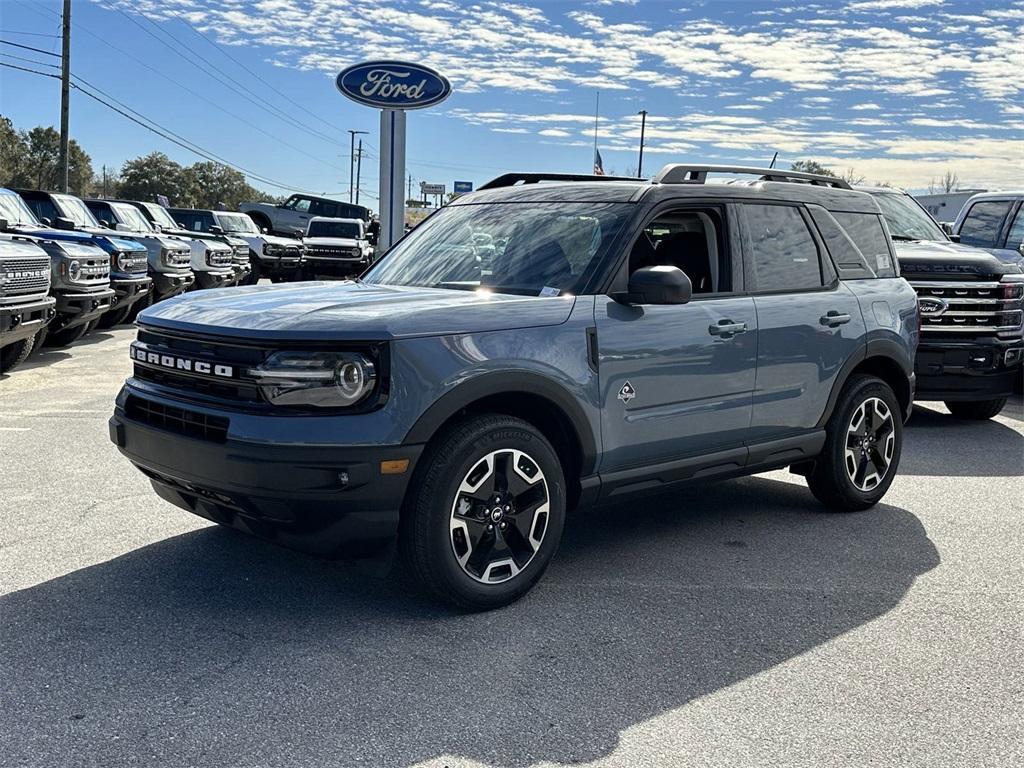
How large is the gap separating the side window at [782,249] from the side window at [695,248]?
20 cm

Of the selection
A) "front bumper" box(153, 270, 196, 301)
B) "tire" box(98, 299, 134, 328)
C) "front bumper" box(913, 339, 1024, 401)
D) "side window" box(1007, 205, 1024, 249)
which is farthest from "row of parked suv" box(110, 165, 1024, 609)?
"front bumper" box(153, 270, 196, 301)

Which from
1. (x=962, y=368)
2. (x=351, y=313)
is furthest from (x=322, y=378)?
(x=962, y=368)

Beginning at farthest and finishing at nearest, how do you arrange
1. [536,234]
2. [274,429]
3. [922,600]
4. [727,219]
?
[727,219]
[536,234]
[922,600]
[274,429]

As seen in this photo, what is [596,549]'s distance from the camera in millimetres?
5230

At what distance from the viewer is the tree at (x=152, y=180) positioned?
102188 millimetres

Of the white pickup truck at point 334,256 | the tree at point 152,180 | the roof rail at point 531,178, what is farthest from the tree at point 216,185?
the roof rail at point 531,178

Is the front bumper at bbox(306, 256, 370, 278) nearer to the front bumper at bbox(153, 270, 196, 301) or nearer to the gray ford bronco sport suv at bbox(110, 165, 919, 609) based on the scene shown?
the front bumper at bbox(153, 270, 196, 301)

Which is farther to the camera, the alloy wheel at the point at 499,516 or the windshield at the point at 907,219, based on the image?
the windshield at the point at 907,219

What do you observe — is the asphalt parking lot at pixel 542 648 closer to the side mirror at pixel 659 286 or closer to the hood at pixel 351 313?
the hood at pixel 351 313

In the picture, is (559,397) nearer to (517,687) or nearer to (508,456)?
(508,456)

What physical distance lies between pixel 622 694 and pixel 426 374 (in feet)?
4.53

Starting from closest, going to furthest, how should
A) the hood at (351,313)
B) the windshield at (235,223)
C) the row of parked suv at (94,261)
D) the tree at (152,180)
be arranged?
the hood at (351,313), the row of parked suv at (94,261), the windshield at (235,223), the tree at (152,180)

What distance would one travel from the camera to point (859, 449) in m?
6.04

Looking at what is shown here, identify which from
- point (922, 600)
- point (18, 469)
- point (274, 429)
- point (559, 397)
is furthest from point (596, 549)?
point (18, 469)
